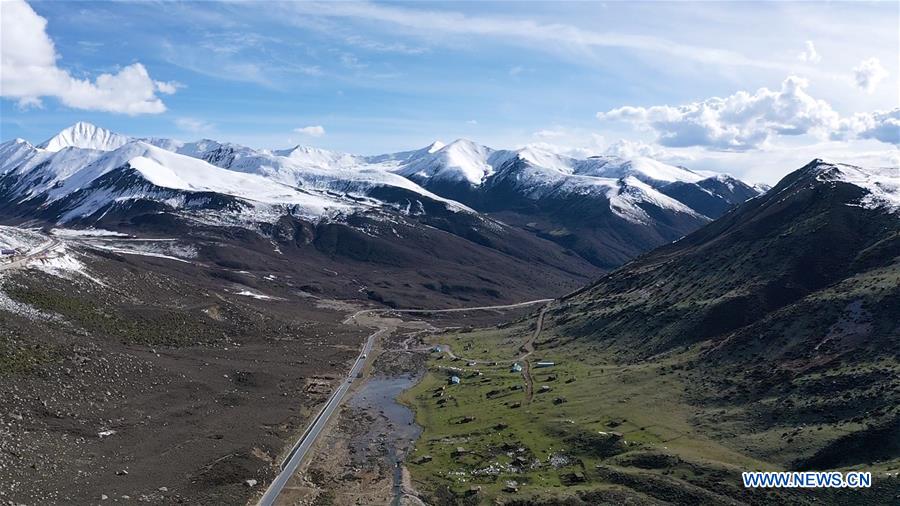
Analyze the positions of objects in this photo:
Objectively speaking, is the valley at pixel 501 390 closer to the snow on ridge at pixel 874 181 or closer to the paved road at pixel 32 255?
the snow on ridge at pixel 874 181

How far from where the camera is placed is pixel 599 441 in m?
101

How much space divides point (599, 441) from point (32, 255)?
461 ft

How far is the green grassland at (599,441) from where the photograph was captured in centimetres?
8438

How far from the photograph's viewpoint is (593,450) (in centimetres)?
9962

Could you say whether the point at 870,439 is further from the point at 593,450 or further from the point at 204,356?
the point at 204,356

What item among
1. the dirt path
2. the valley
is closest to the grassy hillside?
the valley

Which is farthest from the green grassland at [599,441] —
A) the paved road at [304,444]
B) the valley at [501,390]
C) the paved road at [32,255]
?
the paved road at [32,255]

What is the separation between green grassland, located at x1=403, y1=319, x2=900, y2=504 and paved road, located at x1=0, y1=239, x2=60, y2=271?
91.7 m

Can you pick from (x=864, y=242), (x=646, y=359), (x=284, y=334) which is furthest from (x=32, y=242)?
(x=864, y=242)

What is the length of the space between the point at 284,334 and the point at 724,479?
137590 mm

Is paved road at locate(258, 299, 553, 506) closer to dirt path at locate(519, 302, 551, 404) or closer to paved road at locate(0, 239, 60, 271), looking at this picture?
dirt path at locate(519, 302, 551, 404)

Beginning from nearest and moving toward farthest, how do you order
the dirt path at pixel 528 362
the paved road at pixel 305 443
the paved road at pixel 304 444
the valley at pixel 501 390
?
the valley at pixel 501 390, the paved road at pixel 304 444, the paved road at pixel 305 443, the dirt path at pixel 528 362

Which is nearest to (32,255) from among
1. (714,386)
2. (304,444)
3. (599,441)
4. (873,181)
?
(304,444)

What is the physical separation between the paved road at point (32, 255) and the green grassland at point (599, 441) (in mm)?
91678
